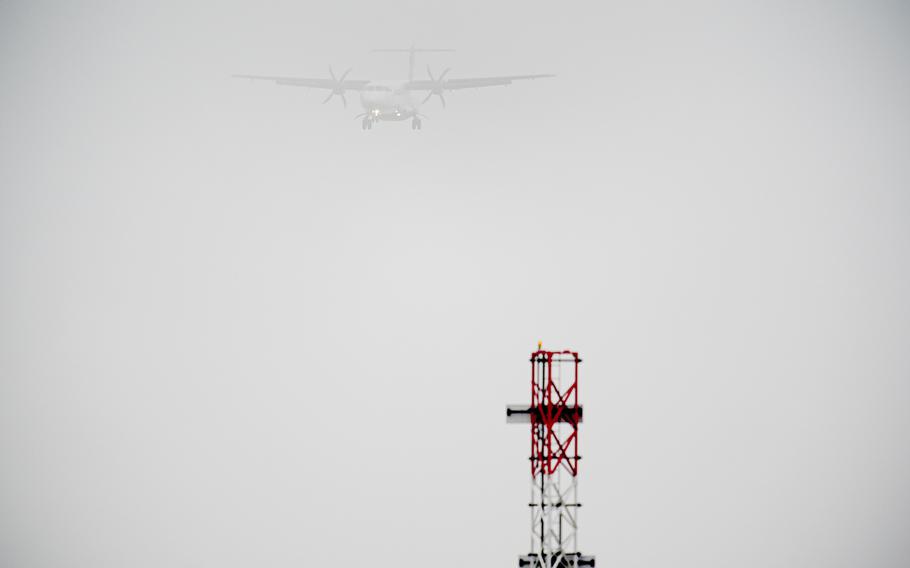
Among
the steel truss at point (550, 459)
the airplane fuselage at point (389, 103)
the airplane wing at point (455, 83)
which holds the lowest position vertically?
the steel truss at point (550, 459)

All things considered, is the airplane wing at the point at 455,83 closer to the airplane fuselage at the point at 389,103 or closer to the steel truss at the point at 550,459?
the airplane fuselage at the point at 389,103

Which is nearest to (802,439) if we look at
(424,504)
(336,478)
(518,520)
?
(518,520)

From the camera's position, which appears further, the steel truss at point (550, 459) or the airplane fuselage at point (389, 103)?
the airplane fuselage at point (389, 103)

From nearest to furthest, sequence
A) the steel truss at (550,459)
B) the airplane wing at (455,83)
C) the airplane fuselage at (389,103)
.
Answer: the steel truss at (550,459) → the airplane fuselage at (389,103) → the airplane wing at (455,83)

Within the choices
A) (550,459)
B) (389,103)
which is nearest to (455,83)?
(389,103)

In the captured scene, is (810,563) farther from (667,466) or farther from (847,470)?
(847,470)

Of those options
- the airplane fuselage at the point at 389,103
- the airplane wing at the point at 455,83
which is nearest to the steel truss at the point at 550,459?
the airplane fuselage at the point at 389,103

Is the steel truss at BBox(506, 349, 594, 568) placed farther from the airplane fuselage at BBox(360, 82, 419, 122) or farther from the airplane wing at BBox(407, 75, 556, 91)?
the airplane wing at BBox(407, 75, 556, 91)

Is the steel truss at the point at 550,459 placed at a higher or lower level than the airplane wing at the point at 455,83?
lower

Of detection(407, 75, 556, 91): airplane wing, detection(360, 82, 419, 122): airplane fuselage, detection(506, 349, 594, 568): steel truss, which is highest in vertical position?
detection(407, 75, 556, 91): airplane wing

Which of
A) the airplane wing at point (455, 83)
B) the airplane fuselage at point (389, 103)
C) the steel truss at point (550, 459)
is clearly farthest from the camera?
the airplane wing at point (455, 83)

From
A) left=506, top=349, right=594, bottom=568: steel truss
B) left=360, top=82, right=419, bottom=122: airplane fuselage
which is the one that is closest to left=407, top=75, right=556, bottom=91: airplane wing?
left=360, top=82, right=419, bottom=122: airplane fuselage
